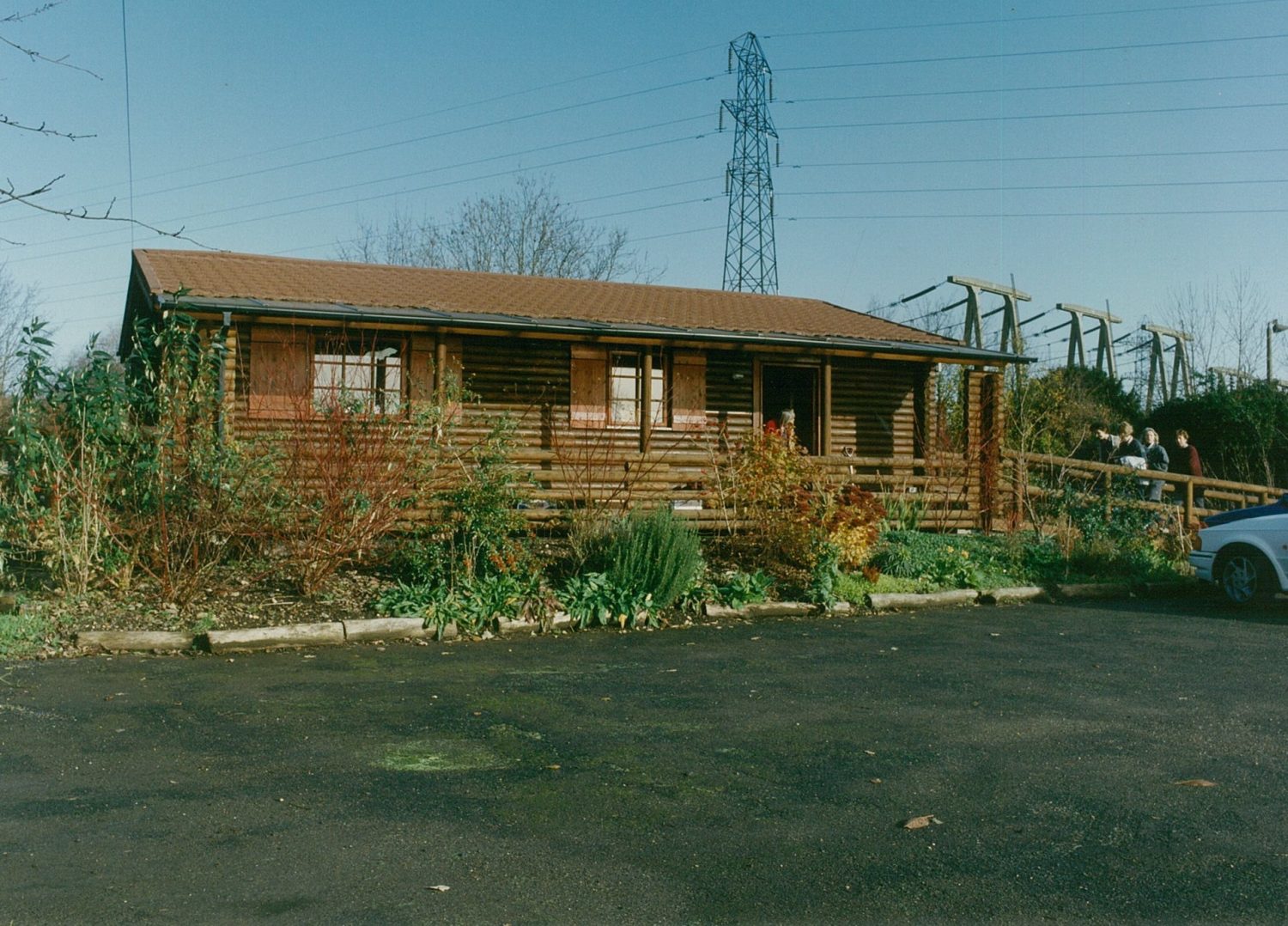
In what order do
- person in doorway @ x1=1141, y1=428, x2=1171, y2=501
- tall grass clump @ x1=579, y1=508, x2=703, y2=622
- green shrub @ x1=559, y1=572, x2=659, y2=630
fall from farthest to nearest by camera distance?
person in doorway @ x1=1141, y1=428, x2=1171, y2=501 < tall grass clump @ x1=579, y1=508, x2=703, y2=622 < green shrub @ x1=559, y1=572, x2=659, y2=630

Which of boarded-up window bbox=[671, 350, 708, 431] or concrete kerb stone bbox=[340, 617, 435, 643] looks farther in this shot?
boarded-up window bbox=[671, 350, 708, 431]

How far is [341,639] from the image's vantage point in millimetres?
8828

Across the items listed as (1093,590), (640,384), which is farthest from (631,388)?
(1093,590)

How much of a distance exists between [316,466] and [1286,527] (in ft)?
31.7

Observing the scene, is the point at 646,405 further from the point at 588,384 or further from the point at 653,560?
the point at 653,560

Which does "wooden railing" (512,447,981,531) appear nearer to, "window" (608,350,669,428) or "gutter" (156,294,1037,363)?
"window" (608,350,669,428)

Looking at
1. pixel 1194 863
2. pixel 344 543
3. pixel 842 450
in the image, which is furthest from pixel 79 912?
pixel 842 450

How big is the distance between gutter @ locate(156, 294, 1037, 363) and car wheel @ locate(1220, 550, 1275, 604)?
19.4ft

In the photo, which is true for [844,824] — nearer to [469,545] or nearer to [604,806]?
[604,806]

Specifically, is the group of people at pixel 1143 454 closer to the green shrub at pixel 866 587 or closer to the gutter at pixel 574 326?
the gutter at pixel 574 326

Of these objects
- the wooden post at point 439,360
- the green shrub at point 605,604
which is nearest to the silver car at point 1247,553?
the green shrub at point 605,604

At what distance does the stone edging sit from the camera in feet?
27.1

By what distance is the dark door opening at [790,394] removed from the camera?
2103cm

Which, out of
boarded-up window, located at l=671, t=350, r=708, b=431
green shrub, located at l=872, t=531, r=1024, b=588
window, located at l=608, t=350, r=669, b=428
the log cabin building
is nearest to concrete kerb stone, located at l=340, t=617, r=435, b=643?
the log cabin building
